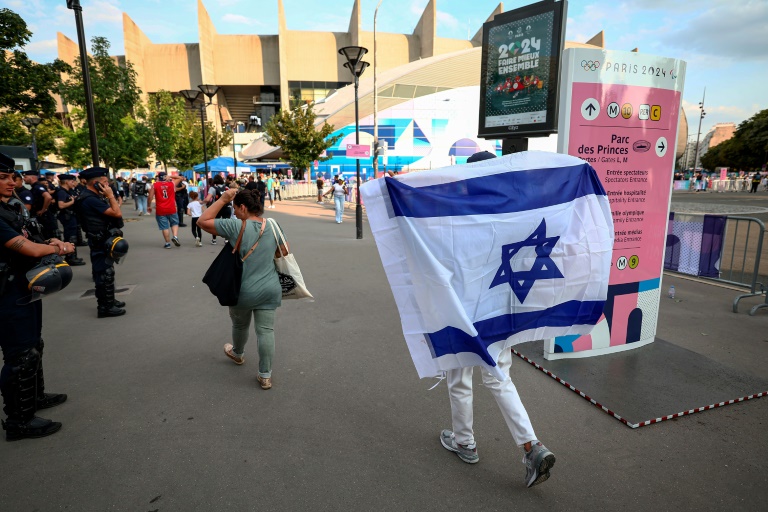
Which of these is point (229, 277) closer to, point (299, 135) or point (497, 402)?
point (497, 402)

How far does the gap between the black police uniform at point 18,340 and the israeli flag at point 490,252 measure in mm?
2565

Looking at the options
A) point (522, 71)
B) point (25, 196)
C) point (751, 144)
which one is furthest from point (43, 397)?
point (751, 144)

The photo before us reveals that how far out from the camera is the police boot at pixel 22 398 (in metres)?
3.20

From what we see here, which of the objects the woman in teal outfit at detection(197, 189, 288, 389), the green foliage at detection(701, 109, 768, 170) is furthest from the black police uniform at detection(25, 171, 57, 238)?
the green foliage at detection(701, 109, 768, 170)

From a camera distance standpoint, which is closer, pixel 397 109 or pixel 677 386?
pixel 677 386

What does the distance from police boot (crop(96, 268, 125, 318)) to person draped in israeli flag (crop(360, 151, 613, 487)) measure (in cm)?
518

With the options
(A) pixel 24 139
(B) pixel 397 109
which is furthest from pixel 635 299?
(A) pixel 24 139

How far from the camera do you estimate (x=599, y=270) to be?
3.00m

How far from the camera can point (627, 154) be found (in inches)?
173

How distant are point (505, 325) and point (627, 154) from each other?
2.70 m

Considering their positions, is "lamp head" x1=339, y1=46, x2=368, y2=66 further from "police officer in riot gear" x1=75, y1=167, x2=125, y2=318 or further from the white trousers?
the white trousers

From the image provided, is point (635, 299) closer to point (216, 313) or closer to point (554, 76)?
point (554, 76)

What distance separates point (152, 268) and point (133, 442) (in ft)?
23.1

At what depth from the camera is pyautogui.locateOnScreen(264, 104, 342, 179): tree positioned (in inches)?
1268
